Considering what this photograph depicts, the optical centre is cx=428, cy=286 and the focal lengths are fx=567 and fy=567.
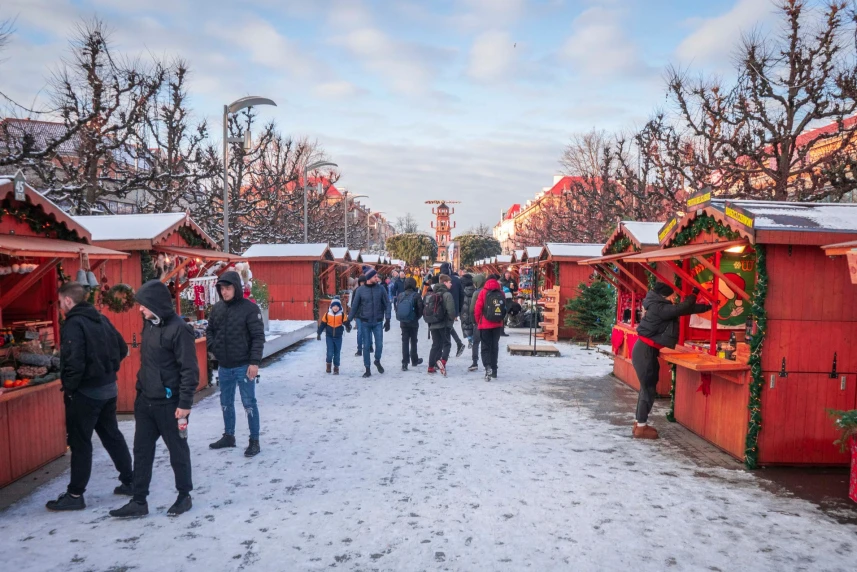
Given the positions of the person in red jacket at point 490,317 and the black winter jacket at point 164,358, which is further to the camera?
the person in red jacket at point 490,317


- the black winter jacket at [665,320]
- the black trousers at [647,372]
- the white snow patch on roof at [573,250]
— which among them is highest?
the white snow patch on roof at [573,250]

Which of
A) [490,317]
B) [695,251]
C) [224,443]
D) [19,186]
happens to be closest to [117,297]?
[19,186]

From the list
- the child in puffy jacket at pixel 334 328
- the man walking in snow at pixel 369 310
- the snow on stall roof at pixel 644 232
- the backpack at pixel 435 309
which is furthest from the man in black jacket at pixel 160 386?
the snow on stall roof at pixel 644 232

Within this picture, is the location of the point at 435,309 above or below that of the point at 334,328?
above

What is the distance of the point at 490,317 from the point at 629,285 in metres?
3.13

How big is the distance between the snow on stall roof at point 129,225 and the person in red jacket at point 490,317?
5.34 metres

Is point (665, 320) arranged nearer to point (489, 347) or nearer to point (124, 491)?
point (489, 347)

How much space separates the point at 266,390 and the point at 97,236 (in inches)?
140

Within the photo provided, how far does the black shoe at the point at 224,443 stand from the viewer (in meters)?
6.52

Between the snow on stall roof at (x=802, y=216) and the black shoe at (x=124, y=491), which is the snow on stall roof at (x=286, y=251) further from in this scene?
the snow on stall roof at (x=802, y=216)

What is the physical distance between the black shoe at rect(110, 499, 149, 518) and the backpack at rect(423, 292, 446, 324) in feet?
22.2

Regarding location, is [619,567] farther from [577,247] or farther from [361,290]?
[577,247]

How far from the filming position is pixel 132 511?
15.4 ft

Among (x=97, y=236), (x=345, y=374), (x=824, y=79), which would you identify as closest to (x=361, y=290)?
(x=345, y=374)
